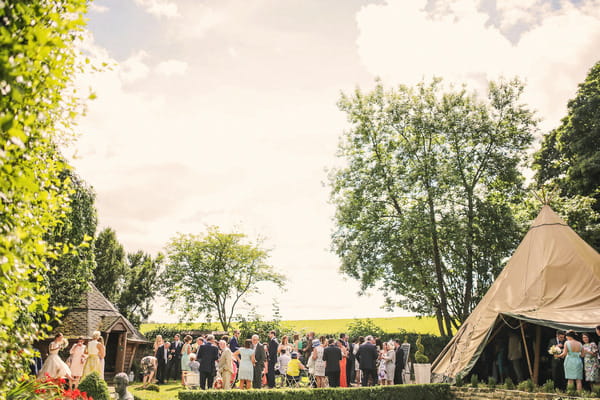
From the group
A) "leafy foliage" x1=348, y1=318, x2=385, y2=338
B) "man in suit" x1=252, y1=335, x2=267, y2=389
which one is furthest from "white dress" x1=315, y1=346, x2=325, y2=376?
"leafy foliage" x1=348, y1=318, x2=385, y2=338

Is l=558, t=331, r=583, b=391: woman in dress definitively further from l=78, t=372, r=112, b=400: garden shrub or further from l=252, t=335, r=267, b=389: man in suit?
l=78, t=372, r=112, b=400: garden shrub

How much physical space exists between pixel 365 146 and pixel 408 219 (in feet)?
19.9

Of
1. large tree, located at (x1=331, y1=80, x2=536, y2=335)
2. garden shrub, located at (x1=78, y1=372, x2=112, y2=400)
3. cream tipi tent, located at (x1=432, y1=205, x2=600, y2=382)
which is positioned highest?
large tree, located at (x1=331, y1=80, x2=536, y2=335)

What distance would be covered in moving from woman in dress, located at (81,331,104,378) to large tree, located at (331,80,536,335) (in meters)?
15.8

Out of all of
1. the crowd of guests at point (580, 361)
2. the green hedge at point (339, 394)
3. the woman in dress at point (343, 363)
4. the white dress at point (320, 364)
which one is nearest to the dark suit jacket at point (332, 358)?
the white dress at point (320, 364)

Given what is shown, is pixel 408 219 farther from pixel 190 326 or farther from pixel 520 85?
pixel 190 326

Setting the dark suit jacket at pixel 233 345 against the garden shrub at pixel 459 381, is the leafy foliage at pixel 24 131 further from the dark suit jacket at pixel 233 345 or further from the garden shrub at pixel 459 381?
the garden shrub at pixel 459 381

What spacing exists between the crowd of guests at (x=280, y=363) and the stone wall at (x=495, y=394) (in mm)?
2431

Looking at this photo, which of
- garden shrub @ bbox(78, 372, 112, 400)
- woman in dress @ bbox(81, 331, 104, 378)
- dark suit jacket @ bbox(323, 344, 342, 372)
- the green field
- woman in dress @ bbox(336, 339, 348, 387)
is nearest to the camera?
garden shrub @ bbox(78, 372, 112, 400)

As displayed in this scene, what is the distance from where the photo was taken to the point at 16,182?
333 centimetres

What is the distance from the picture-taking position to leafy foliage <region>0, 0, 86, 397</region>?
10.4 feet

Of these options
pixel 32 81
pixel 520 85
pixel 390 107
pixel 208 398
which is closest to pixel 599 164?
pixel 520 85

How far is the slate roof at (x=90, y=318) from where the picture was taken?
79.4 ft

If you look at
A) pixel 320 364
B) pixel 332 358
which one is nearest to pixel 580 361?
pixel 332 358
